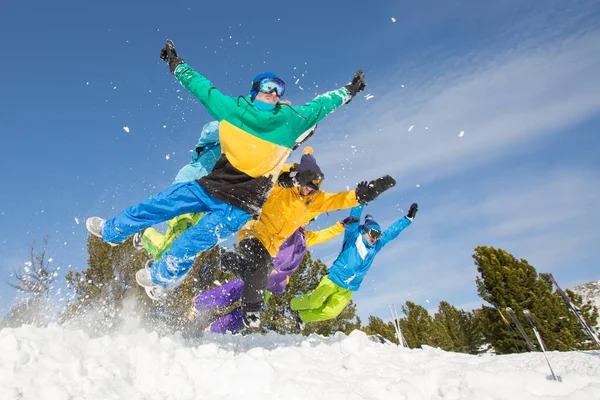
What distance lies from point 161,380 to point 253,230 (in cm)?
209

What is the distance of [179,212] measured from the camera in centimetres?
373

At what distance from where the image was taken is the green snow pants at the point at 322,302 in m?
6.15

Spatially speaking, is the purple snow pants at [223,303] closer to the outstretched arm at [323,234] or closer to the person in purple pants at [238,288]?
the person in purple pants at [238,288]

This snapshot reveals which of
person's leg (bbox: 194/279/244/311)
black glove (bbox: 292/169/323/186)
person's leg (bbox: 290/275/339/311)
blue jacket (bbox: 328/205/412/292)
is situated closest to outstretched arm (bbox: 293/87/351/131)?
black glove (bbox: 292/169/323/186)

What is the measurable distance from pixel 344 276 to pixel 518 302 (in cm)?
1223

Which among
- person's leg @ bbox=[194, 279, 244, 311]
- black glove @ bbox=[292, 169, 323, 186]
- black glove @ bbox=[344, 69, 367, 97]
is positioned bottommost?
person's leg @ bbox=[194, 279, 244, 311]

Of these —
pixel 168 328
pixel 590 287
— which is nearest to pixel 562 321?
pixel 168 328

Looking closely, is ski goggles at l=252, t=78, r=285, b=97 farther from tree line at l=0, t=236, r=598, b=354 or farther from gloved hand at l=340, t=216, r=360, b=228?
tree line at l=0, t=236, r=598, b=354

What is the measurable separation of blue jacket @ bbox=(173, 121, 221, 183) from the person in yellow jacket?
3.05 ft

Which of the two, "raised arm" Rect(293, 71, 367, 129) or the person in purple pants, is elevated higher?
"raised arm" Rect(293, 71, 367, 129)

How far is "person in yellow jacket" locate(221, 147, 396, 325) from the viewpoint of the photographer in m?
4.18

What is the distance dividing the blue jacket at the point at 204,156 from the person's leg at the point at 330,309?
3033 mm

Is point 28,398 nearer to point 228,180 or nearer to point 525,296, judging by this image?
point 228,180

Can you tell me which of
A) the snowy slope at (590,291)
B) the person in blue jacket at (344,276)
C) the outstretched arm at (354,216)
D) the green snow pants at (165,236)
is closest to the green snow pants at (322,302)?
the person in blue jacket at (344,276)
